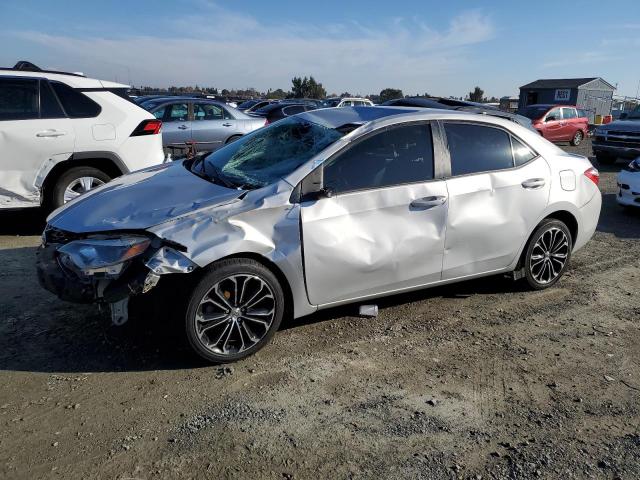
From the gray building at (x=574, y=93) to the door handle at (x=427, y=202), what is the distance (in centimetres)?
4526

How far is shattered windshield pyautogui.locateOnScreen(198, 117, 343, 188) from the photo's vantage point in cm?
384

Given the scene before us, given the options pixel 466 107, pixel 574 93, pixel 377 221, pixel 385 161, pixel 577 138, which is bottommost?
pixel 377 221

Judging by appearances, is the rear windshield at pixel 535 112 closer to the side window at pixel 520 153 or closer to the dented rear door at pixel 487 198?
the side window at pixel 520 153

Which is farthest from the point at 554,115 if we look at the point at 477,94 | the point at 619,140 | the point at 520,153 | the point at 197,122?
the point at 477,94

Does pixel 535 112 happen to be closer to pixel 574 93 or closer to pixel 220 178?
pixel 220 178

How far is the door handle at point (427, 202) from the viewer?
3.96 metres

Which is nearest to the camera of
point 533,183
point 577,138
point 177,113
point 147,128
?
point 533,183

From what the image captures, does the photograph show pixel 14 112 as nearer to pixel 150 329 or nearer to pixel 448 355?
pixel 150 329

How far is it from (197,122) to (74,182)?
6.01 m

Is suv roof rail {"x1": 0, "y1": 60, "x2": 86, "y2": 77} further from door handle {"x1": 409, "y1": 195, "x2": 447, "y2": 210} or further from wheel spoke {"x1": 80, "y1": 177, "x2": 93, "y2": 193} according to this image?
door handle {"x1": 409, "y1": 195, "x2": 447, "y2": 210}

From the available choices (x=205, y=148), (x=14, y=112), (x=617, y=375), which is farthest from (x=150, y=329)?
(x=205, y=148)

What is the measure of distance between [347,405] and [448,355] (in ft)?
3.28

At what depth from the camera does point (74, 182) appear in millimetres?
6277

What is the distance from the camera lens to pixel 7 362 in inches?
136
